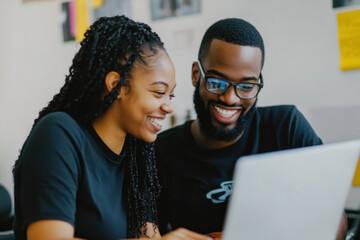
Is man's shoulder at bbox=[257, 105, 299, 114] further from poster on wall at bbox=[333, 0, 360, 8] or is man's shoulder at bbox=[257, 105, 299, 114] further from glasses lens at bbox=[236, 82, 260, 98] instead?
poster on wall at bbox=[333, 0, 360, 8]

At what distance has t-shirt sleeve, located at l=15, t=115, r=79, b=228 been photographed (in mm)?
792

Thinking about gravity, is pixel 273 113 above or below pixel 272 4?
below

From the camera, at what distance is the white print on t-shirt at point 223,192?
1.22 meters

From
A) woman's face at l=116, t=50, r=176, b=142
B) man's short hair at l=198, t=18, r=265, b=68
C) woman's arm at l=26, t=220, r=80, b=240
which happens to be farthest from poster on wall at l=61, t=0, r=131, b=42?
woman's arm at l=26, t=220, r=80, b=240

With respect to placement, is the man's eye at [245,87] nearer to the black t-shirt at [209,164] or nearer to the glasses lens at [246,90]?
the glasses lens at [246,90]

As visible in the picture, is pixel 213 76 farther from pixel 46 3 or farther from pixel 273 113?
pixel 46 3

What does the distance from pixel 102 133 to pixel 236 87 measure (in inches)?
16.5

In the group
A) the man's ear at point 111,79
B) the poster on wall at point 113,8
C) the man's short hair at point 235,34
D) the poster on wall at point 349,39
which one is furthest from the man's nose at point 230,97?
the poster on wall at point 113,8

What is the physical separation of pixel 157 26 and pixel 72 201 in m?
1.07

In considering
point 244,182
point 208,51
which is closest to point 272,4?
point 208,51

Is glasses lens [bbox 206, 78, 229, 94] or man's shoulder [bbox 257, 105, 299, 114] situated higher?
glasses lens [bbox 206, 78, 229, 94]

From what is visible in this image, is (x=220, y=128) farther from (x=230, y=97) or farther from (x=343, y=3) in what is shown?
(x=343, y=3)

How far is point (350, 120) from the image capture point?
141cm

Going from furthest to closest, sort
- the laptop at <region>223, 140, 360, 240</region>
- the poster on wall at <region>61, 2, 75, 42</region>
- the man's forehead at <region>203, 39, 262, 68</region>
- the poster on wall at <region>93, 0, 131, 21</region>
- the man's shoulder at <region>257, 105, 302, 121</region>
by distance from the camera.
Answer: the poster on wall at <region>61, 2, 75, 42</region> < the poster on wall at <region>93, 0, 131, 21</region> < the man's shoulder at <region>257, 105, 302, 121</region> < the man's forehead at <region>203, 39, 262, 68</region> < the laptop at <region>223, 140, 360, 240</region>
